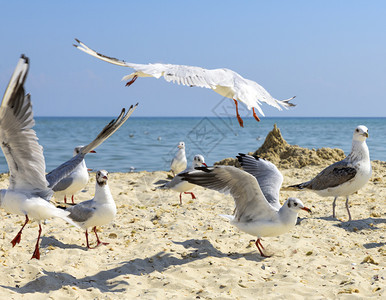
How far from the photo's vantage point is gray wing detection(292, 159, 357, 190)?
7344 mm

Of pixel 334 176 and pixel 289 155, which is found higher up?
pixel 334 176

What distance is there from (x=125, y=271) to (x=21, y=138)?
172 centimetres

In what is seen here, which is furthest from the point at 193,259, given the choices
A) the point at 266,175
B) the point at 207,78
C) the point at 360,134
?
the point at 360,134

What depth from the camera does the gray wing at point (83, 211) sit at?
551 centimetres

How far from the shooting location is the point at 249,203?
17.4 ft

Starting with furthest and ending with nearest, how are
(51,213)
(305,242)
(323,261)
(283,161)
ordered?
(283,161) < (305,242) < (323,261) < (51,213)

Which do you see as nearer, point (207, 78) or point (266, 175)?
point (207, 78)

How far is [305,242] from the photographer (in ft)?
19.4

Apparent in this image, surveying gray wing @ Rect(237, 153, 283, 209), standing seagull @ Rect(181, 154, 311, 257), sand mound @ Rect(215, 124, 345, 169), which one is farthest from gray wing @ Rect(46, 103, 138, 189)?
sand mound @ Rect(215, 124, 345, 169)

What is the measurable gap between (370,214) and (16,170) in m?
5.45

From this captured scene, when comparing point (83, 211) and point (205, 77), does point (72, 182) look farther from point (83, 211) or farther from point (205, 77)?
point (205, 77)

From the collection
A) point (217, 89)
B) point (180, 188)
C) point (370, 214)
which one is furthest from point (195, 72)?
point (370, 214)

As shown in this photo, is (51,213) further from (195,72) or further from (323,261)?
(323,261)

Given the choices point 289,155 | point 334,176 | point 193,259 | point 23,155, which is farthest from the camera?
point 289,155
